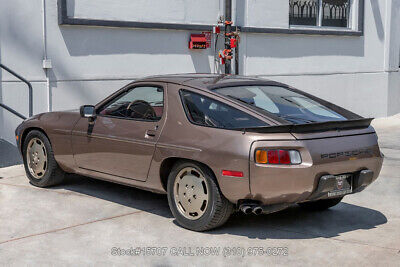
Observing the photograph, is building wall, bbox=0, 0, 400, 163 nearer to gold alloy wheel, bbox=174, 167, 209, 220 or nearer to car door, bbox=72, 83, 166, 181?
car door, bbox=72, 83, 166, 181

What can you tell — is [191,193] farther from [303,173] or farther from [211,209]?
[303,173]

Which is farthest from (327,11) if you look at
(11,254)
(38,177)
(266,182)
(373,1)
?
(11,254)

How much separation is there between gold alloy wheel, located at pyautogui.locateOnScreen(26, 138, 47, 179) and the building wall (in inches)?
89.9

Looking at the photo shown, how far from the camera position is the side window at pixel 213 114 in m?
6.16

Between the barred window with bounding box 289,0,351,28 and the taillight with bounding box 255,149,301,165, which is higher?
the barred window with bounding box 289,0,351,28

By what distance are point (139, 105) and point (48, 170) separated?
1.68 metres

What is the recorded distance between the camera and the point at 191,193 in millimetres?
6320

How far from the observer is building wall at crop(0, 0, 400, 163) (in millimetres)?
10586

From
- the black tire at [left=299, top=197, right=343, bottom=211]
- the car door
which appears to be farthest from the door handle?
the black tire at [left=299, top=197, right=343, bottom=211]

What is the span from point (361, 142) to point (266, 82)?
4.39 ft

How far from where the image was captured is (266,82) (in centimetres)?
724

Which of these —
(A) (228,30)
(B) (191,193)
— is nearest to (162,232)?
(B) (191,193)

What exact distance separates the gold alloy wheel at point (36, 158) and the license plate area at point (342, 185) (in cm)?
362

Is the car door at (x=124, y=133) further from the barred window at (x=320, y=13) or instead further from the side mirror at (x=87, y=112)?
the barred window at (x=320, y=13)
